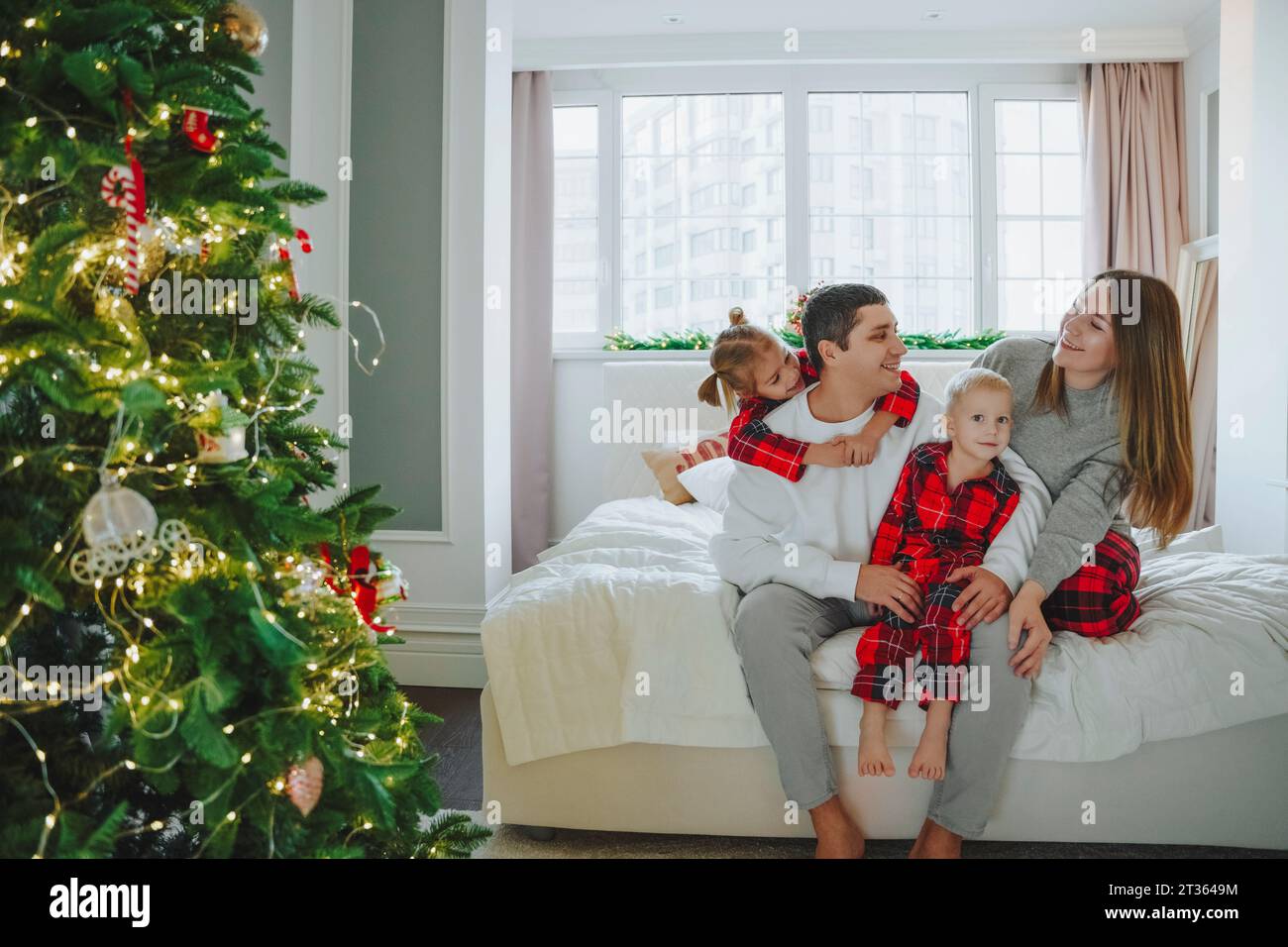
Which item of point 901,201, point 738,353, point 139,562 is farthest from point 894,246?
point 139,562

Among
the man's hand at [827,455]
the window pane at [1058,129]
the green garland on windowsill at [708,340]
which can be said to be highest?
the window pane at [1058,129]

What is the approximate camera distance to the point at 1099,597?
1.81 m

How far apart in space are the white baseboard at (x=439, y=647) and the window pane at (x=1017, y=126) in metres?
3.59

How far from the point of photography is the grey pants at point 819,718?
1667mm

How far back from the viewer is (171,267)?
1282mm

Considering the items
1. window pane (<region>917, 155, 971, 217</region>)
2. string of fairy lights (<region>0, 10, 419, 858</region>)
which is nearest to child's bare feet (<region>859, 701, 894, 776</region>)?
string of fairy lights (<region>0, 10, 419, 858</region>)

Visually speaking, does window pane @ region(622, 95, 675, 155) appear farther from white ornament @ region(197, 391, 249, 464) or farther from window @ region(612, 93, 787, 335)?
white ornament @ region(197, 391, 249, 464)

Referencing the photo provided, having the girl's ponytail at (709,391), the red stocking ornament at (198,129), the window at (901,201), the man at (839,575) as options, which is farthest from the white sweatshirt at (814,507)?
the window at (901,201)

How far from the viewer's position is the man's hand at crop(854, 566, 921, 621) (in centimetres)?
174

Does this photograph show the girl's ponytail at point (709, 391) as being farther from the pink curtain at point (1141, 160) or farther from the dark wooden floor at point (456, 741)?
the pink curtain at point (1141, 160)

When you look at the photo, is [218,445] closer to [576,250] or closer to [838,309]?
→ [838,309]

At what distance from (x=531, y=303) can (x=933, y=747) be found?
11.6ft

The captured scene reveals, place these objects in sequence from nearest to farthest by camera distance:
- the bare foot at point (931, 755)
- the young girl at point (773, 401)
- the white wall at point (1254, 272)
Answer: the bare foot at point (931, 755), the young girl at point (773, 401), the white wall at point (1254, 272)

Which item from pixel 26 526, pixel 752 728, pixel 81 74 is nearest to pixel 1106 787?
pixel 752 728
